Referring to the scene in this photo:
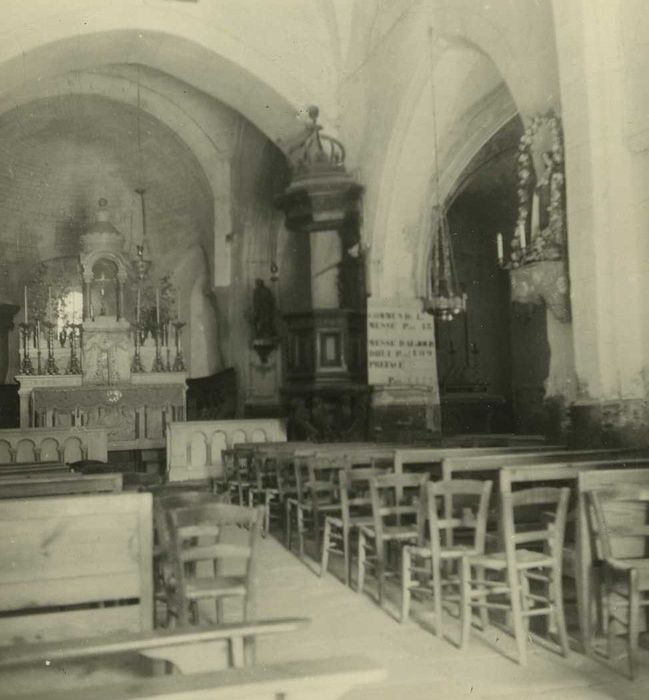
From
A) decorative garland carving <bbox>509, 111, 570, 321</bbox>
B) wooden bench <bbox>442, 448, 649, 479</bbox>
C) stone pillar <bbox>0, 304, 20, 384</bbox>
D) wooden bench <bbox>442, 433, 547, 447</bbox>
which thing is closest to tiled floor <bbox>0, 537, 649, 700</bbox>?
wooden bench <bbox>442, 448, 649, 479</bbox>

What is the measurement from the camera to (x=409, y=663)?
407 cm

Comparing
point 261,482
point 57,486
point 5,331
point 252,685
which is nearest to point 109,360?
point 5,331

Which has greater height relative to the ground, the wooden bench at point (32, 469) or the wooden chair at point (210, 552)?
the wooden bench at point (32, 469)

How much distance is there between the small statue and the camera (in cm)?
1564

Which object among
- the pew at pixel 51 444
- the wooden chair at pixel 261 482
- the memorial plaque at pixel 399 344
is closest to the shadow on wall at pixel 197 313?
the memorial plaque at pixel 399 344

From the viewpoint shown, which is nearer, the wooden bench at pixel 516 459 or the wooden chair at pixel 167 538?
the wooden chair at pixel 167 538

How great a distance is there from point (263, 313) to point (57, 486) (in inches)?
433

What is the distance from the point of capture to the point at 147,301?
17.6 metres

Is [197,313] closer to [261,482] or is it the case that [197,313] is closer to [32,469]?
[261,482]

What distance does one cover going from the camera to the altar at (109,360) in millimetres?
14023

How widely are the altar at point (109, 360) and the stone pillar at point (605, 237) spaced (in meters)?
8.28

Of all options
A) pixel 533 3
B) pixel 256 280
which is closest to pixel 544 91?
pixel 533 3

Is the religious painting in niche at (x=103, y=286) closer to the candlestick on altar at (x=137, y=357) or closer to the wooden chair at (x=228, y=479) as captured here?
the candlestick on altar at (x=137, y=357)

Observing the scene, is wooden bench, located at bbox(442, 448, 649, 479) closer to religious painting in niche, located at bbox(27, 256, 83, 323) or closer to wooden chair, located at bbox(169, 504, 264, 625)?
wooden chair, located at bbox(169, 504, 264, 625)
